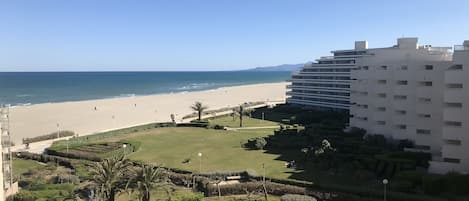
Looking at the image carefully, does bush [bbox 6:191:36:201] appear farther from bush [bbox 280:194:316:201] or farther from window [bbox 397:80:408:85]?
window [bbox 397:80:408:85]

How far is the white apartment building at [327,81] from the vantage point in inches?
3339

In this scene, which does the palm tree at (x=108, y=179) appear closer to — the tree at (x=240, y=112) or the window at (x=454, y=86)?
the window at (x=454, y=86)

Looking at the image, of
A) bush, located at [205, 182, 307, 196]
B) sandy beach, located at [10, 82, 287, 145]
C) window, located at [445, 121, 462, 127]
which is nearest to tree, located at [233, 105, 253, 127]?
sandy beach, located at [10, 82, 287, 145]

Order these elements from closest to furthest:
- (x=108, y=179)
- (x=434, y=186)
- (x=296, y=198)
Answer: (x=108, y=179), (x=296, y=198), (x=434, y=186)

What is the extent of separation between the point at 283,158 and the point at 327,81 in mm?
43977

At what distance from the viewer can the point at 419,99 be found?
49.2 metres

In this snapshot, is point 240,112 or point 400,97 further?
point 240,112

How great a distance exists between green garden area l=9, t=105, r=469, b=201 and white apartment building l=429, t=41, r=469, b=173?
2.27m

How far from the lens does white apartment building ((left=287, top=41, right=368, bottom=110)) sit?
278ft

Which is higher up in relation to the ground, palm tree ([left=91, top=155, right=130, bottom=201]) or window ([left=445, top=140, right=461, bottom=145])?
window ([left=445, top=140, right=461, bottom=145])

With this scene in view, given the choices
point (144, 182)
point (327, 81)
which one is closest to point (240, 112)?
Result: point (327, 81)

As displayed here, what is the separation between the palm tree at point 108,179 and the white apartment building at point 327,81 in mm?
58168

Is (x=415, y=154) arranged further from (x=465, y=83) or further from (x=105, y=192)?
(x=105, y=192)

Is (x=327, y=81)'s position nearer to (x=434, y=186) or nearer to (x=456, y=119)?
(x=456, y=119)
